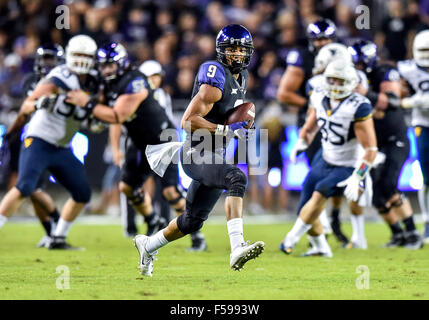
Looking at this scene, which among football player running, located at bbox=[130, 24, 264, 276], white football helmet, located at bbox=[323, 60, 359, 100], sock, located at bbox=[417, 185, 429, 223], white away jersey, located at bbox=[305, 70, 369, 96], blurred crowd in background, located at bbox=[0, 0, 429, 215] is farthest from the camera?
blurred crowd in background, located at bbox=[0, 0, 429, 215]

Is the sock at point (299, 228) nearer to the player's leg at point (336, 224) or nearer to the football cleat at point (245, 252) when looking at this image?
the player's leg at point (336, 224)

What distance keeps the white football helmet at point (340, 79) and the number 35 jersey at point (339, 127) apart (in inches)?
3.2

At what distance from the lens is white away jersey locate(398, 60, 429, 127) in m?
8.80

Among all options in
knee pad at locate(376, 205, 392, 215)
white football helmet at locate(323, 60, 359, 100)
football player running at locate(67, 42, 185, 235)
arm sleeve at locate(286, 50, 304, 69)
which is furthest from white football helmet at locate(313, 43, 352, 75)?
football player running at locate(67, 42, 185, 235)

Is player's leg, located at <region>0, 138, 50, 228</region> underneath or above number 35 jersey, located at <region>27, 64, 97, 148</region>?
underneath

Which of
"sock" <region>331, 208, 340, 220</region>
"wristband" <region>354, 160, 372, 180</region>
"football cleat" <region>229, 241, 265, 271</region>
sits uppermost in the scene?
"wristband" <region>354, 160, 372, 180</region>

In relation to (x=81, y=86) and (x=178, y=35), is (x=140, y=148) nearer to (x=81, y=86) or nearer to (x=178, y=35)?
(x=81, y=86)

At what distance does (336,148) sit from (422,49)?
1.93 meters

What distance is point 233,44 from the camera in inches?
233

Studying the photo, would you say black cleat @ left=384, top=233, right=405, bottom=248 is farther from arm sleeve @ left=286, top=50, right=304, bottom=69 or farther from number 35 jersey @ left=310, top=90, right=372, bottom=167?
arm sleeve @ left=286, top=50, right=304, bottom=69

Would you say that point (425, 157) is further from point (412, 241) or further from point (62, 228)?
point (62, 228)

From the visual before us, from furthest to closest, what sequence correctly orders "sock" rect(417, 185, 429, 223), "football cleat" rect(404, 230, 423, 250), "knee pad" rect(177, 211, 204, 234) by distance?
"sock" rect(417, 185, 429, 223) → "football cleat" rect(404, 230, 423, 250) → "knee pad" rect(177, 211, 204, 234)

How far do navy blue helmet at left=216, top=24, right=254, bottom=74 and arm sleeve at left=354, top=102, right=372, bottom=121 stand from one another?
170cm

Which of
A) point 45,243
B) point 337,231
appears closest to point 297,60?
point 337,231
